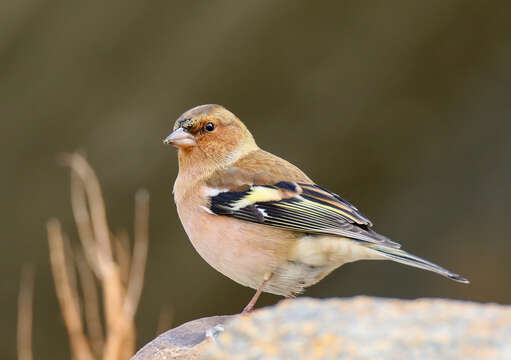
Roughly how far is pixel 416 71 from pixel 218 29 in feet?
5.81

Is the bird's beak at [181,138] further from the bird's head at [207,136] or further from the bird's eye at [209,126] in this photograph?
the bird's eye at [209,126]

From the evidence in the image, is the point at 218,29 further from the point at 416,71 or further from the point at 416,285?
the point at 416,285

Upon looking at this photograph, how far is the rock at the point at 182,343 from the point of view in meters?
3.35

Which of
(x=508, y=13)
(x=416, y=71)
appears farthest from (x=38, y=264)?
(x=508, y=13)

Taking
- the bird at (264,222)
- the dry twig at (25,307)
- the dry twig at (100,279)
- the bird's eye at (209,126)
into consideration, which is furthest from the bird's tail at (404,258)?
the dry twig at (25,307)

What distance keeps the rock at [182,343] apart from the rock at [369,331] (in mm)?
984

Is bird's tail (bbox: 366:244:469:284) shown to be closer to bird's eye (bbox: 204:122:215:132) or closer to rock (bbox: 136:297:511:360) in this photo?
rock (bbox: 136:297:511:360)

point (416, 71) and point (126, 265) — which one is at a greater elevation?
point (416, 71)

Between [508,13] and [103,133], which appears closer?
[103,133]

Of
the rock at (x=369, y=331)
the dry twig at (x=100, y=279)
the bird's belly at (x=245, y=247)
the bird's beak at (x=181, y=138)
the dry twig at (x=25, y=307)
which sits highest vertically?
the bird's beak at (x=181, y=138)

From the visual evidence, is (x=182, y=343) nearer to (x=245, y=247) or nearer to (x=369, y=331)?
(x=245, y=247)

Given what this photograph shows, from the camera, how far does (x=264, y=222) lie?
381cm

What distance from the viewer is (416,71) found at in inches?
274

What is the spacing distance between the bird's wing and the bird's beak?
0.77ft
